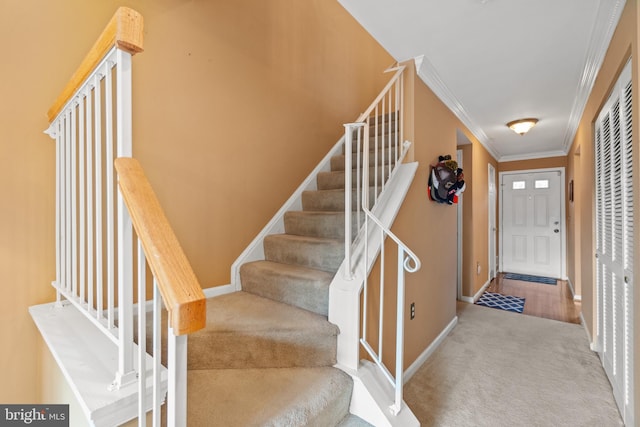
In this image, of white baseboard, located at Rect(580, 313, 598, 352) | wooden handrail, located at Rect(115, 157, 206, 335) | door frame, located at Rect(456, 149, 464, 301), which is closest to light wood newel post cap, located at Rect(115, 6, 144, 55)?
wooden handrail, located at Rect(115, 157, 206, 335)

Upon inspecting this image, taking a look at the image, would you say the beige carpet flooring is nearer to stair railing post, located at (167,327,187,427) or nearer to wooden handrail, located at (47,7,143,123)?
stair railing post, located at (167,327,187,427)

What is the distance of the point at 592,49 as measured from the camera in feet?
7.47

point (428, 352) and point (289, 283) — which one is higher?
point (289, 283)

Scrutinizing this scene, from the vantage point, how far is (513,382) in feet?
7.32

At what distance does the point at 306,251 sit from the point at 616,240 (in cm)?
208

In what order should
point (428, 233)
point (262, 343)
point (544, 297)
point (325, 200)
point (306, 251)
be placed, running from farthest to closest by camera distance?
point (544, 297) < point (428, 233) < point (325, 200) < point (306, 251) < point (262, 343)

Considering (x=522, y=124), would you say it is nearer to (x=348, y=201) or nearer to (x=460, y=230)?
(x=460, y=230)

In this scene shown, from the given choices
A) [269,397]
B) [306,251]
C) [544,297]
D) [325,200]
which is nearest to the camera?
[269,397]

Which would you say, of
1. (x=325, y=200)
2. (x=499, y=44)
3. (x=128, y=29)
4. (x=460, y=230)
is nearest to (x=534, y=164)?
(x=460, y=230)

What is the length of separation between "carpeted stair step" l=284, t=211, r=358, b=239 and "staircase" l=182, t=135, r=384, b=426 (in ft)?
0.04

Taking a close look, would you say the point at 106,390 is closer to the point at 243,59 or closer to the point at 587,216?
the point at 243,59

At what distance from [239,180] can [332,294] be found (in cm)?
109

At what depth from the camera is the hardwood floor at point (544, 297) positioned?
378 centimetres

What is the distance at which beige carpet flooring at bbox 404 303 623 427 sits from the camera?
6.09 ft
